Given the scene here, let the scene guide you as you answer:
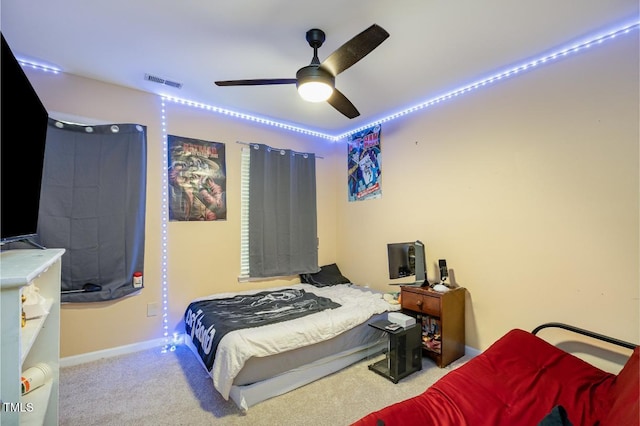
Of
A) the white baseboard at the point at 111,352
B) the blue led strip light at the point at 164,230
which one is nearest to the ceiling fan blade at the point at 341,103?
the blue led strip light at the point at 164,230

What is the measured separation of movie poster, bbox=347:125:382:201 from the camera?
381cm

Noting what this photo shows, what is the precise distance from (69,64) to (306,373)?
3303mm

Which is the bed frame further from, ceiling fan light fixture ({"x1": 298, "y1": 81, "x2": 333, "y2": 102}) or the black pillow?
ceiling fan light fixture ({"x1": 298, "y1": 81, "x2": 333, "y2": 102})

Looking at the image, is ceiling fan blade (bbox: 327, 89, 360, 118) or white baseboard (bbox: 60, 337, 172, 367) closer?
ceiling fan blade (bbox: 327, 89, 360, 118)

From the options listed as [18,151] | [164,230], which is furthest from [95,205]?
[18,151]

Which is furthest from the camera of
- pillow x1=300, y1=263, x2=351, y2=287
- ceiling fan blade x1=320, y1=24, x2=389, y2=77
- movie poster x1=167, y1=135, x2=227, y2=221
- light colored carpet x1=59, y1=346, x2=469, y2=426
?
pillow x1=300, y1=263, x2=351, y2=287

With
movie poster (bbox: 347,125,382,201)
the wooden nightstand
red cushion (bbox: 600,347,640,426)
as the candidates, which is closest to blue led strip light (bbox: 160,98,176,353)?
movie poster (bbox: 347,125,382,201)

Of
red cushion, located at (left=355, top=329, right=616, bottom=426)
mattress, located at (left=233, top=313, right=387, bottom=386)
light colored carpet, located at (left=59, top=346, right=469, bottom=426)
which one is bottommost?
light colored carpet, located at (left=59, top=346, right=469, bottom=426)

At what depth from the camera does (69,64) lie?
2.50m

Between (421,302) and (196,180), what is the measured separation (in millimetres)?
2700

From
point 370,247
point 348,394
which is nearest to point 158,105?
point 370,247

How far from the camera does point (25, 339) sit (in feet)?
3.61

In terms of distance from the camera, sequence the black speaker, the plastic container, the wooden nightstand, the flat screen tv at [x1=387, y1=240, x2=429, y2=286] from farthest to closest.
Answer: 1. the flat screen tv at [x1=387, y1=240, x2=429, y2=286]
2. the black speaker
3. the wooden nightstand
4. the plastic container

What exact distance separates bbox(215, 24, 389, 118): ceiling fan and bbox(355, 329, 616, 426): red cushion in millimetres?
1896
